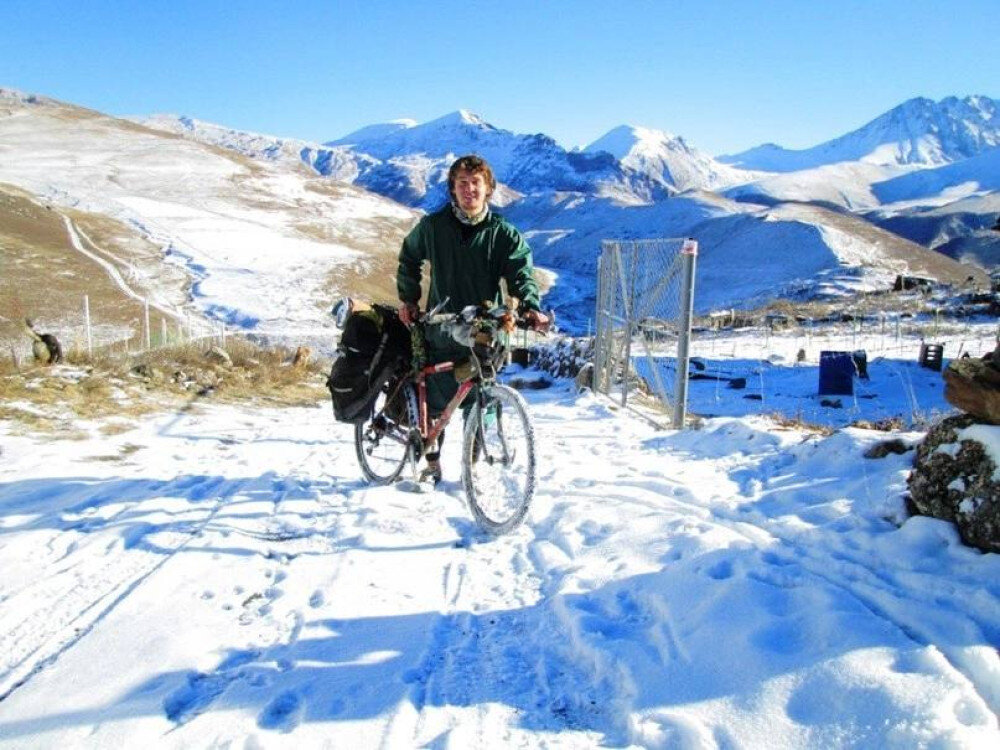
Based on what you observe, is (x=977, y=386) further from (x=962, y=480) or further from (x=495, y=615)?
(x=495, y=615)

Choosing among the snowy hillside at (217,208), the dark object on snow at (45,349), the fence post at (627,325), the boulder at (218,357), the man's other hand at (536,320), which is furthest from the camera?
the snowy hillside at (217,208)

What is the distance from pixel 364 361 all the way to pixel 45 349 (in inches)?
216

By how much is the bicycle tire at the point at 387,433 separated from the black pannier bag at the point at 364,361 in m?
0.12

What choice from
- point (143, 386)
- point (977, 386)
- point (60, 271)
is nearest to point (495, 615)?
point (977, 386)

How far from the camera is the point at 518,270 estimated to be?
14.5 feet

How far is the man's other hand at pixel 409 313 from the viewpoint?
176 inches

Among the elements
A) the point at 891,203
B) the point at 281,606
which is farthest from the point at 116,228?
the point at 891,203

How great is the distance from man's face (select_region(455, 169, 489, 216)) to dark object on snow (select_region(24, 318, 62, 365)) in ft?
20.4

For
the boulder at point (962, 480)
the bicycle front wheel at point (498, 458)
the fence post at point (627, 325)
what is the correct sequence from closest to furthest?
the boulder at point (962, 480)
the bicycle front wheel at point (498, 458)
the fence post at point (627, 325)

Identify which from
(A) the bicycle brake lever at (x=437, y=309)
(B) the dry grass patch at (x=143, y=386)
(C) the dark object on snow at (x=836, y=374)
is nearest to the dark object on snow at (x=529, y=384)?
(B) the dry grass patch at (x=143, y=386)

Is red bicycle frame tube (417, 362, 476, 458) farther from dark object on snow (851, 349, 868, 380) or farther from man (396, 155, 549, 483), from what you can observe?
dark object on snow (851, 349, 868, 380)

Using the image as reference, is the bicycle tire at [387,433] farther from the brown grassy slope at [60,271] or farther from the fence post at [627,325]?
the brown grassy slope at [60,271]

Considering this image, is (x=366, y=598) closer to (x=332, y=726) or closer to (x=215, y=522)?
(x=332, y=726)

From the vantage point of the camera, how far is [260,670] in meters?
2.40
